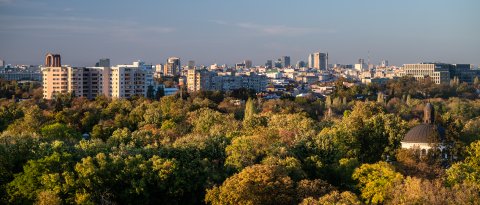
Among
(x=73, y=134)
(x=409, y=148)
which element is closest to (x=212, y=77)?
(x=73, y=134)

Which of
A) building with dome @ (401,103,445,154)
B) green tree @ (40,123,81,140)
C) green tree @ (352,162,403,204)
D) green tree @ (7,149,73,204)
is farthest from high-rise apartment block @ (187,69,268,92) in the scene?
green tree @ (7,149,73,204)

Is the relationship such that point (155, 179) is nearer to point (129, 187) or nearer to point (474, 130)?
point (129, 187)

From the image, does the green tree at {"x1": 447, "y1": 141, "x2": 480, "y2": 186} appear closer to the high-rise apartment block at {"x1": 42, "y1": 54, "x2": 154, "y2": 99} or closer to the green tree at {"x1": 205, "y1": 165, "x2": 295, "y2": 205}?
the green tree at {"x1": 205, "y1": 165, "x2": 295, "y2": 205}

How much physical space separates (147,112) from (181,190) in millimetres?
17985

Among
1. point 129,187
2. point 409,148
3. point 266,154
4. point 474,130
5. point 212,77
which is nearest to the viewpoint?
point 129,187

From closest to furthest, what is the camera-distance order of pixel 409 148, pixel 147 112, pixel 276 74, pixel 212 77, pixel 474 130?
pixel 409 148
pixel 474 130
pixel 147 112
pixel 212 77
pixel 276 74

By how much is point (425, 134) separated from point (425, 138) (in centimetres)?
17

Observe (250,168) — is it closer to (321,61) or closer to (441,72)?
(441,72)

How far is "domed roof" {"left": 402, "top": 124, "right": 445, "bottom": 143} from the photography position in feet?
82.0

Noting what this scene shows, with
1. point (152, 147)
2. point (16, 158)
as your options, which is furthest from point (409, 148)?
point (16, 158)

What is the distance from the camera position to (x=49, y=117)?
126ft

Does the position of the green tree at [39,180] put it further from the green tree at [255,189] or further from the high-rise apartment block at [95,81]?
the high-rise apartment block at [95,81]

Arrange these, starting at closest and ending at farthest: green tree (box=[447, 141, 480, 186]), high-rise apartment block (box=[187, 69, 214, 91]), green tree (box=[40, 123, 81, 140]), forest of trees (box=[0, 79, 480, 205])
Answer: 1. forest of trees (box=[0, 79, 480, 205])
2. green tree (box=[447, 141, 480, 186])
3. green tree (box=[40, 123, 81, 140])
4. high-rise apartment block (box=[187, 69, 214, 91])

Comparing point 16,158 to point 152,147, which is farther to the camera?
point 152,147
